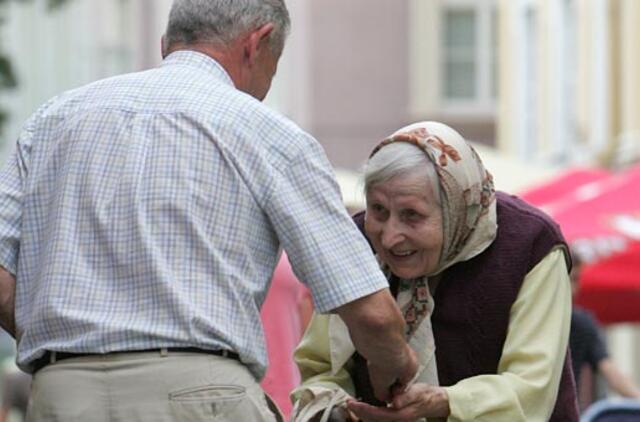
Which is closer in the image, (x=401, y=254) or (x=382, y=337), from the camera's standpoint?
(x=382, y=337)

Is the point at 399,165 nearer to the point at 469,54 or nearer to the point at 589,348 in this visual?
the point at 589,348

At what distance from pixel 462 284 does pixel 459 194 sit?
25 centimetres

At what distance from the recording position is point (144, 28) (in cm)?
4478

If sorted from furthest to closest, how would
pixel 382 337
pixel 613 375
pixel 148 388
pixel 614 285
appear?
pixel 614 285, pixel 613 375, pixel 382 337, pixel 148 388

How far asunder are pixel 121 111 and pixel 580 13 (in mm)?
22015

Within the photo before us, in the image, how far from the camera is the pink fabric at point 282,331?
9.21m

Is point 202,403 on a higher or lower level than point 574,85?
higher

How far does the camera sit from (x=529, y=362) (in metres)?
6.00

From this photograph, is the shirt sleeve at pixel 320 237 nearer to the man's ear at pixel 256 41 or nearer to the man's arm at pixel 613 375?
the man's ear at pixel 256 41

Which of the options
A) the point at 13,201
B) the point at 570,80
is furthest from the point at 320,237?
the point at 570,80


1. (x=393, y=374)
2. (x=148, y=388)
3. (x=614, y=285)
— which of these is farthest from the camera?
(x=614, y=285)

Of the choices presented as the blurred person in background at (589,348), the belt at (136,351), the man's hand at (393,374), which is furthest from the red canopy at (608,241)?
the belt at (136,351)

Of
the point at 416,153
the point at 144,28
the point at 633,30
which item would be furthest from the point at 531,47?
the point at 416,153

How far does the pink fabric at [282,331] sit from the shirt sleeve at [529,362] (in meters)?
3.09
